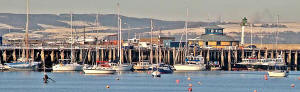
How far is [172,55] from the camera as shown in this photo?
168m

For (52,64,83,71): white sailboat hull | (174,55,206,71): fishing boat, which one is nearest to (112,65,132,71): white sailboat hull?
(52,64,83,71): white sailboat hull

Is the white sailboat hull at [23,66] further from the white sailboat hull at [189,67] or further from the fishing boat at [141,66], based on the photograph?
the white sailboat hull at [189,67]

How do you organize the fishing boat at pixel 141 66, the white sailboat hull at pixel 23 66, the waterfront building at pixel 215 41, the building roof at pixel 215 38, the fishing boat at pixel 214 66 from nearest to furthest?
the white sailboat hull at pixel 23 66 → the fishing boat at pixel 141 66 → the fishing boat at pixel 214 66 → the waterfront building at pixel 215 41 → the building roof at pixel 215 38

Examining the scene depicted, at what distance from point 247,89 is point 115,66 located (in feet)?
122

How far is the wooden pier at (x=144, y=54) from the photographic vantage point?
152m

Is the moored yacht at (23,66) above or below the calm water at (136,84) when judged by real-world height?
above

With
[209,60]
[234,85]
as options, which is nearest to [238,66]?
[209,60]

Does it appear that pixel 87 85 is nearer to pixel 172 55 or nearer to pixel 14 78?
pixel 14 78

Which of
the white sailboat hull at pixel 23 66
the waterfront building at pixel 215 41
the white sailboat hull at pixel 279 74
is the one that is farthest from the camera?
the waterfront building at pixel 215 41

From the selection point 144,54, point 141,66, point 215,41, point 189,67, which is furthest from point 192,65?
point 215,41

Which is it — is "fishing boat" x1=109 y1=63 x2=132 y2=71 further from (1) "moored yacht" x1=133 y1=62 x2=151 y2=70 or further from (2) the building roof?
(2) the building roof

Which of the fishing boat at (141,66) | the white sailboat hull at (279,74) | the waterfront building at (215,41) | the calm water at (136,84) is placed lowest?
the calm water at (136,84)

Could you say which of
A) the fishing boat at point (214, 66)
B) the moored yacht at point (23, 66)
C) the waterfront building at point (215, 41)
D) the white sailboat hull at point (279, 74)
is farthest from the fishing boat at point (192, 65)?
the waterfront building at point (215, 41)

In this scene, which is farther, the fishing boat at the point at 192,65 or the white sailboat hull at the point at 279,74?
the fishing boat at the point at 192,65
